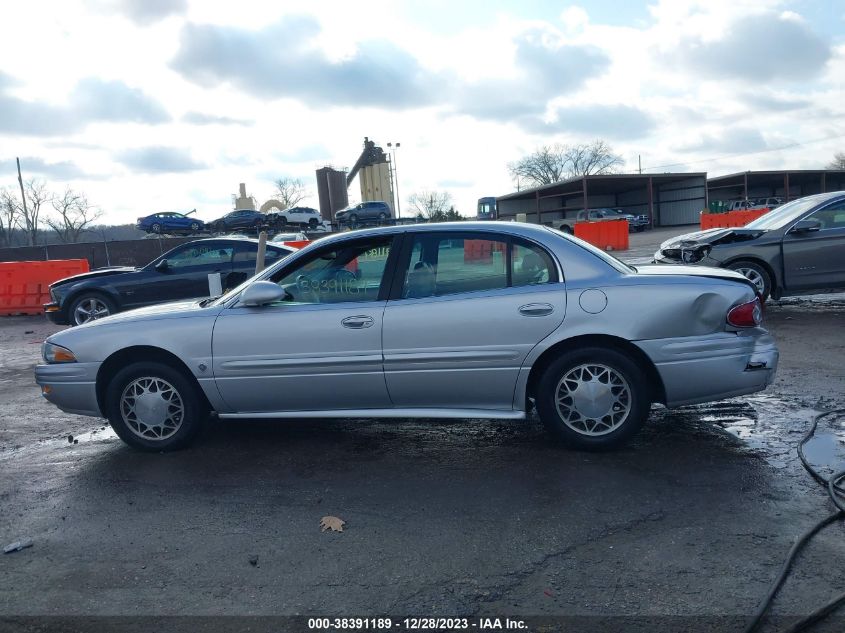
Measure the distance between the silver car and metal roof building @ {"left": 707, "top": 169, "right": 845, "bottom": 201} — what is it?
173 ft

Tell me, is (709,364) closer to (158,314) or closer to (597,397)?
(597,397)

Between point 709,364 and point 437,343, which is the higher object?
point 437,343

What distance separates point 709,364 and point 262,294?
9.75 ft

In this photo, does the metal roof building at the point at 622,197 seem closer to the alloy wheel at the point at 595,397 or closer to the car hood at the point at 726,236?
the car hood at the point at 726,236

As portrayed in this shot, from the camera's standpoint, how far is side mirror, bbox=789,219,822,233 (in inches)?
378

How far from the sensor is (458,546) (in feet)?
11.6

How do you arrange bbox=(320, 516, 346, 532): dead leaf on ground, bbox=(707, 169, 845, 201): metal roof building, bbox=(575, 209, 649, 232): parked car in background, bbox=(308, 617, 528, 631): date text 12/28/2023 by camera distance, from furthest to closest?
1. bbox=(707, 169, 845, 201): metal roof building
2. bbox=(575, 209, 649, 232): parked car in background
3. bbox=(320, 516, 346, 532): dead leaf on ground
4. bbox=(308, 617, 528, 631): date text 12/28/2023

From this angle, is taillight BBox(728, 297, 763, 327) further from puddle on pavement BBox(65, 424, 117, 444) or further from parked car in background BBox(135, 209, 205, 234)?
parked car in background BBox(135, 209, 205, 234)

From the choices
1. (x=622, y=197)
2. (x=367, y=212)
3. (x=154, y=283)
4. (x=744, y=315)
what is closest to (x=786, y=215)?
(x=744, y=315)

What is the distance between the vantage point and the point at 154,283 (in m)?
11.9

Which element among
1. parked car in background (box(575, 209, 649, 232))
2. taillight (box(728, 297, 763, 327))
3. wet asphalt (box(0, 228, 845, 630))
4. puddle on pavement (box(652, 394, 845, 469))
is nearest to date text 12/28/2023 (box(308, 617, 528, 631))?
wet asphalt (box(0, 228, 845, 630))

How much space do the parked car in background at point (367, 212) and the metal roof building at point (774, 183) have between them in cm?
2725

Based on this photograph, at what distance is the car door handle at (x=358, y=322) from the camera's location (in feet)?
15.6

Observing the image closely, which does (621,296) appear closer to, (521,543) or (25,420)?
(521,543)
